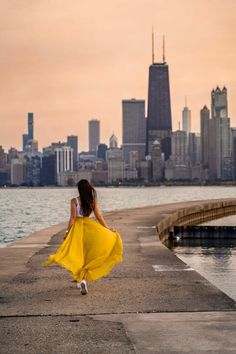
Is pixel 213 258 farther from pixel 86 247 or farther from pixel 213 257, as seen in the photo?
pixel 86 247

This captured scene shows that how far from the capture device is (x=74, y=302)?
10945 mm

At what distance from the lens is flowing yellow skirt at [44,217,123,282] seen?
1173 cm

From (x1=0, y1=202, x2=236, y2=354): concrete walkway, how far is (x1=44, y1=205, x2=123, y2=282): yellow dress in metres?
0.38

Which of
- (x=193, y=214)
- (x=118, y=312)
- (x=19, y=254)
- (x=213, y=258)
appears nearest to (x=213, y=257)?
(x=213, y=258)

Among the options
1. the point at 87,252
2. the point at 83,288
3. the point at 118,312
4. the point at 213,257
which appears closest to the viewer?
the point at 118,312

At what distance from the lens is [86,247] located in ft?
38.9

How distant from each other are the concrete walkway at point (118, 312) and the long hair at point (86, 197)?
1339mm

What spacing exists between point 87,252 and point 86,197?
883 mm

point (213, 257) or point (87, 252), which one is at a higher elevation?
point (87, 252)

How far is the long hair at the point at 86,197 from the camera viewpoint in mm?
11742

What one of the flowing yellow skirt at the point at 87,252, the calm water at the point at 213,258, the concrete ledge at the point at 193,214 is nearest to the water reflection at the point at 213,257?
the calm water at the point at 213,258

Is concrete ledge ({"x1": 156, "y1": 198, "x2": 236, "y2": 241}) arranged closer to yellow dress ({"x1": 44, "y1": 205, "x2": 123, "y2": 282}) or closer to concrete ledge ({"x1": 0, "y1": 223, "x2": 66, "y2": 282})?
concrete ledge ({"x1": 0, "y1": 223, "x2": 66, "y2": 282})

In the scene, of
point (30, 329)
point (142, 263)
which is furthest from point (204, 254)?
point (30, 329)

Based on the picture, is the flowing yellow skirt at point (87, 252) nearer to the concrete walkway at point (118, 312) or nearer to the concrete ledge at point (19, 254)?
the concrete walkway at point (118, 312)
